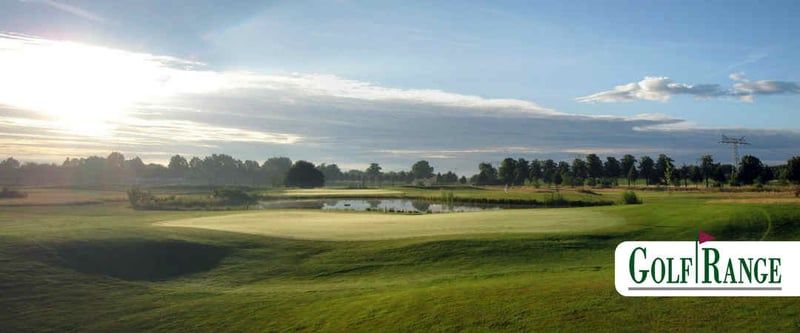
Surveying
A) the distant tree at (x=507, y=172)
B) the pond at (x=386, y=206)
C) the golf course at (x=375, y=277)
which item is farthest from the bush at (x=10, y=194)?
the distant tree at (x=507, y=172)

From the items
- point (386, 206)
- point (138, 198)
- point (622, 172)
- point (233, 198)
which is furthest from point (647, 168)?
point (138, 198)

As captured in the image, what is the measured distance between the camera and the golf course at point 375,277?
443 inches

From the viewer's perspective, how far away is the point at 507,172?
175375 millimetres

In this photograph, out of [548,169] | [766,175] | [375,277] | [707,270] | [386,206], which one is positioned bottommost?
[386,206]

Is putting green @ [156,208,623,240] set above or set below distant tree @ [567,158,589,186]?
below

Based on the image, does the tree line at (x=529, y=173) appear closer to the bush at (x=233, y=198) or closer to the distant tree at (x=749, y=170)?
the distant tree at (x=749, y=170)

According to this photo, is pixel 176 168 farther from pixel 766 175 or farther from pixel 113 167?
pixel 766 175

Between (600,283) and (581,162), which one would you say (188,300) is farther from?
(581,162)

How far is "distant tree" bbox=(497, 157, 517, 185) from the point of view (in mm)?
175125

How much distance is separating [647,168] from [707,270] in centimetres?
15094

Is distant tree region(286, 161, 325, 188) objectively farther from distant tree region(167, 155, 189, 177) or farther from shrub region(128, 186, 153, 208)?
shrub region(128, 186, 153, 208)

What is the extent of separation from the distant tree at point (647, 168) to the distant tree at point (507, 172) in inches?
1548

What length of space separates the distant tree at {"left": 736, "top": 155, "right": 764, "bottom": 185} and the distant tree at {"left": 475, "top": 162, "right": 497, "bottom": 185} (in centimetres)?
7479

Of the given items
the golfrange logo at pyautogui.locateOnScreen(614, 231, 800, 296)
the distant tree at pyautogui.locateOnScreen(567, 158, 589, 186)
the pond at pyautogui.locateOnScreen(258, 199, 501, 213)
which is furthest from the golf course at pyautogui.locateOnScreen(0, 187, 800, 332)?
the distant tree at pyautogui.locateOnScreen(567, 158, 589, 186)
